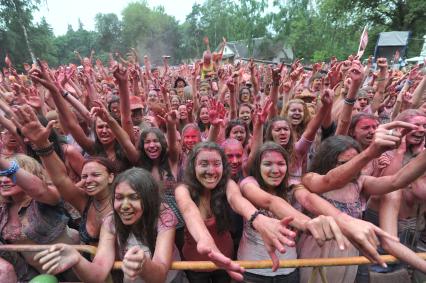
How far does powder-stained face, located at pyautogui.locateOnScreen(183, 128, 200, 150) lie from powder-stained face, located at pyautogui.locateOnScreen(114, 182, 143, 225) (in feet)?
5.31

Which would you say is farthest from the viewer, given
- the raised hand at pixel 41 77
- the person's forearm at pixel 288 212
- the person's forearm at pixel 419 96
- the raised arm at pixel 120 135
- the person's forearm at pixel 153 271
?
the person's forearm at pixel 419 96

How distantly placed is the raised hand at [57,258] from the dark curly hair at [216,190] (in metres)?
1.11

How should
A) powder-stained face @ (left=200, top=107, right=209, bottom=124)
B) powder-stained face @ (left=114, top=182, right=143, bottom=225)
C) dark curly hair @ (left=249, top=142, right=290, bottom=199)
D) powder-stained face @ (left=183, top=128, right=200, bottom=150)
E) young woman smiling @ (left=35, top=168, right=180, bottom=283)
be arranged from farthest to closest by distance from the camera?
powder-stained face @ (left=200, top=107, right=209, bottom=124) < powder-stained face @ (left=183, top=128, right=200, bottom=150) < dark curly hair @ (left=249, top=142, right=290, bottom=199) < powder-stained face @ (left=114, top=182, right=143, bottom=225) < young woman smiling @ (left=35, top=168, right=180, bottom=283)

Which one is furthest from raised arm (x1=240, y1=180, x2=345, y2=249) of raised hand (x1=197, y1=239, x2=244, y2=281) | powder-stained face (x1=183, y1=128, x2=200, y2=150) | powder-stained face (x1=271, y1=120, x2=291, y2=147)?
powder-stained face (x1=183, y1=128, x2=200, y2=150)

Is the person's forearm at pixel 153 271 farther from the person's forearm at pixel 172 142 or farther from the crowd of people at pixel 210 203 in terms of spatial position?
the person's forearm at pixel 172 142

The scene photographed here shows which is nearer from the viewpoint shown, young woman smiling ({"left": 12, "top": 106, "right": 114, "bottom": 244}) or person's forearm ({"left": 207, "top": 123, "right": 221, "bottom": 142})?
young woman smiling ({"left": 12, "top": 106, "right": 114, "bottom": 244})

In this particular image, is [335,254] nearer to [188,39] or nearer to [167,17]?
[188,39]

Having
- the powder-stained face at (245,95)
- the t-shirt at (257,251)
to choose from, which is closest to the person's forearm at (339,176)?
the t-shirt at (257,251)

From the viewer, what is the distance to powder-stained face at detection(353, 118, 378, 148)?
341 centimetres

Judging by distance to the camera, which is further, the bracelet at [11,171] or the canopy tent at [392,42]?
the canopy tent at [392,42]

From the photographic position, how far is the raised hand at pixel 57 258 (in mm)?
1530

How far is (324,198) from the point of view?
2.42 meters

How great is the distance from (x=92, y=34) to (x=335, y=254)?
82.6 metres

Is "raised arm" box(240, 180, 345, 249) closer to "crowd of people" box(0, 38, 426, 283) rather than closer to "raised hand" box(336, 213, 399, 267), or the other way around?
"crowd of people" box(0, 38, 426, 283)
